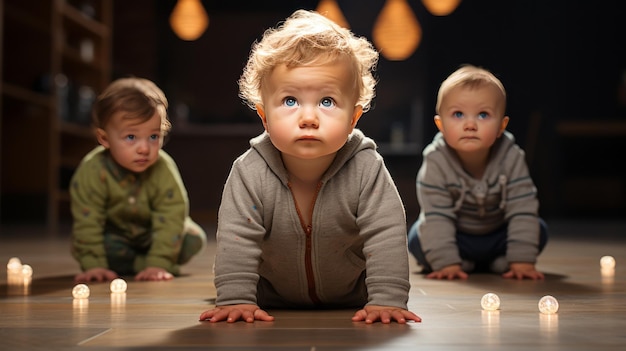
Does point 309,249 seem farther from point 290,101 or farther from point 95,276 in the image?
point 95,276

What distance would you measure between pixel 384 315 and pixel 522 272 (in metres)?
1.04

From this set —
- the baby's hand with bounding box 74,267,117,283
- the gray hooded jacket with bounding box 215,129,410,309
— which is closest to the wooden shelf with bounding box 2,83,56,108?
the baby's hand with bounding box 74,267,117,283

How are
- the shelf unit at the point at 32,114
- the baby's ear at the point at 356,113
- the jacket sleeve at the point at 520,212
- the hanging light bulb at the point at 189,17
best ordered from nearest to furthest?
1. the baby's ear at the point at 356,113
2. the jacket sleeve at the point at 520,212
3. the shelf unit at the point at 32,114
4. the hanging light bulb at the point at 189,17

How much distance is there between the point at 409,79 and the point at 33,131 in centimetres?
477

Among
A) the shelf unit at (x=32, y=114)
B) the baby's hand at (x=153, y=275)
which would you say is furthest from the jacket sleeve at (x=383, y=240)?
the shelf unit at (x=32, y=114)

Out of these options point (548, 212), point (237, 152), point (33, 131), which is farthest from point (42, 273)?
point (548, 212)

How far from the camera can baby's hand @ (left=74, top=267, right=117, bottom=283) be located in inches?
91.4

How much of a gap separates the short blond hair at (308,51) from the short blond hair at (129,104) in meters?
0.82

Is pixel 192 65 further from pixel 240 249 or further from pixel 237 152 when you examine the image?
pixel 240 249

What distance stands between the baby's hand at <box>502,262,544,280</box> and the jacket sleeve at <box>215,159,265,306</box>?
3.35 feet

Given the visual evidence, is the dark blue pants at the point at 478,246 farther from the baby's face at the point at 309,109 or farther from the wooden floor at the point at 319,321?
the baby's face at the point at 309,109

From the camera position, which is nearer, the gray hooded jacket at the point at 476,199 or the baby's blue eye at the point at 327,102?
the baby's blue eye at the point at 327,102

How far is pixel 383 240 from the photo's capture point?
5.07ft

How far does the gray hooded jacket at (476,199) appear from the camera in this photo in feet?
8.04
